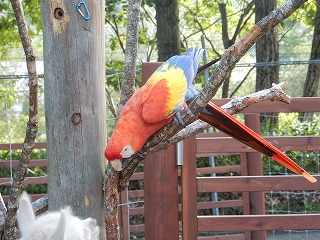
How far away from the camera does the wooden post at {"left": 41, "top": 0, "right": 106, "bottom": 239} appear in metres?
2.31

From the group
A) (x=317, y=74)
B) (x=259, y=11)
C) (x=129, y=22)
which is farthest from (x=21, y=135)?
(x=129, y=22)

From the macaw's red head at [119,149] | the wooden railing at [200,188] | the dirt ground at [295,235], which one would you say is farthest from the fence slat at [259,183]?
the dirt ground at [295,235]

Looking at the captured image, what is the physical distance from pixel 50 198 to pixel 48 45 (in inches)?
24.5

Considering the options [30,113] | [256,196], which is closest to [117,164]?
[30,113]

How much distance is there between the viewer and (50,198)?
2.40 m

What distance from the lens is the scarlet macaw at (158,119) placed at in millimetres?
2352

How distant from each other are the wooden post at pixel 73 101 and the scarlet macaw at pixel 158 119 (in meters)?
0.12

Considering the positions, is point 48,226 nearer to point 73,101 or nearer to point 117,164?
point 117,164

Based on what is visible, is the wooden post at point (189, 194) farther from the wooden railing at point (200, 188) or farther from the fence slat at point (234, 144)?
the fence slat at point (234, 144)

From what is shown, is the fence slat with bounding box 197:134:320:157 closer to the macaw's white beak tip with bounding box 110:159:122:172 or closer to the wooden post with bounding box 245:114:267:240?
the wooden post with bounding box 245:114:267:240

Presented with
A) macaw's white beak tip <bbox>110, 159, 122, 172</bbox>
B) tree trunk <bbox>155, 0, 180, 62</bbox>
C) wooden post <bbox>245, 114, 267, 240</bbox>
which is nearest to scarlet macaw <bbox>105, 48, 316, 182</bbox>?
macaw's white beak tip <bbox>110, 159, 122, 172</bbox>

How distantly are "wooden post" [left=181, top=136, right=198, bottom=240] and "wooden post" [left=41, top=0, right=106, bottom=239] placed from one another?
1050 mm

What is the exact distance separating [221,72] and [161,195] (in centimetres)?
141

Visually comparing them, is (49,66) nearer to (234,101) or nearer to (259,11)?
(234,101)
